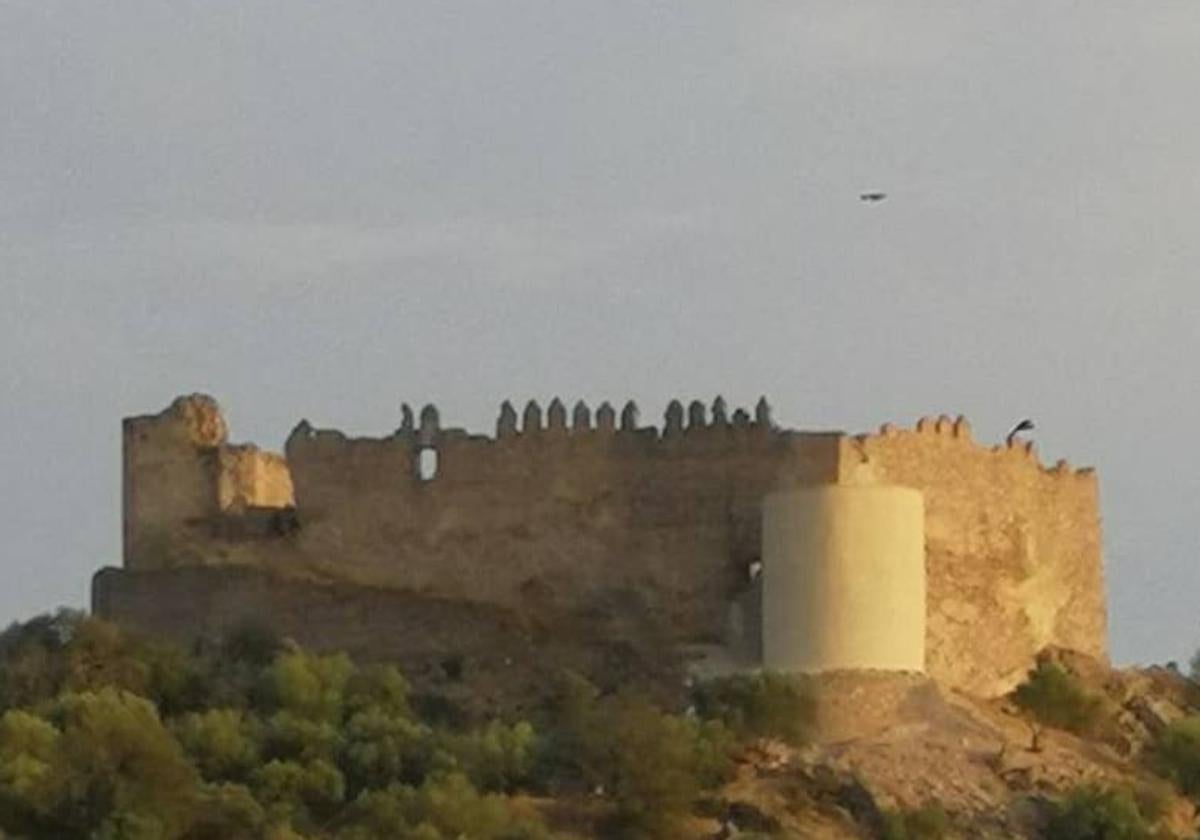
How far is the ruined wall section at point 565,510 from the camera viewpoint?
4991cm

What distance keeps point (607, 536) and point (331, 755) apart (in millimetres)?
3111

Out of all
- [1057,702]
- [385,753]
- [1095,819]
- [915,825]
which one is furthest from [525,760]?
[1057,702]

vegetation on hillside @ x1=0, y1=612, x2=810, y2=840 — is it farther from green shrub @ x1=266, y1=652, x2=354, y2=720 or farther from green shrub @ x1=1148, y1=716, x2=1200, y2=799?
green shrub @ x1=1148, y1=716, x2=1200, y2=799

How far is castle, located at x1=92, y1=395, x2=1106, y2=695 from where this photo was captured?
48969mm

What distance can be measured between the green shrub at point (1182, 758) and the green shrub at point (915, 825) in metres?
3.59

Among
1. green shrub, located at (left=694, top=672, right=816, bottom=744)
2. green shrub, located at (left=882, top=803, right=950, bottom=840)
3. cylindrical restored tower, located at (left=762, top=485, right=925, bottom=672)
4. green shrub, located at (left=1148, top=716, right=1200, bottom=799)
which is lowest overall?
green shrub, located at (left=882, top=803, right=950, bottom=840)

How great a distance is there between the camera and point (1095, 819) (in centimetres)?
4831

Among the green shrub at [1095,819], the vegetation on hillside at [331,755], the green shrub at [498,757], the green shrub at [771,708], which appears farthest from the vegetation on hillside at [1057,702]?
the green shrub at [498,757]

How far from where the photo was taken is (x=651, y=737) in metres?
48.0

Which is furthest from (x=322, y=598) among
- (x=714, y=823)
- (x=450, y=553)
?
(x=714, y=823)

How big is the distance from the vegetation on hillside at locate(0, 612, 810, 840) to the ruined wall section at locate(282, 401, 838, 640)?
0.88 meters

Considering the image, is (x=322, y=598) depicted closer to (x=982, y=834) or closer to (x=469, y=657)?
(x=469, y=657)

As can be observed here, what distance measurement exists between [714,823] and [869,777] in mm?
1361

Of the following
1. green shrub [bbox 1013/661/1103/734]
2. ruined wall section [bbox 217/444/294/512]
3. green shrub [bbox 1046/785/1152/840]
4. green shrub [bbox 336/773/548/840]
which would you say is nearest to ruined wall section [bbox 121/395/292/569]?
ruined wall section [bbox 217/444/294/512]
